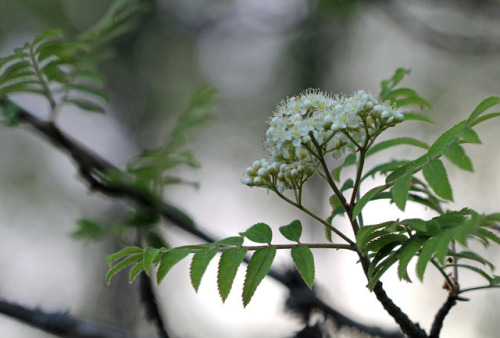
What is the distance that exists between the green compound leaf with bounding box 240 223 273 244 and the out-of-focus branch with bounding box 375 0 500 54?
9.87 feet

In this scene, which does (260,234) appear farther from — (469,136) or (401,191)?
(469,136)

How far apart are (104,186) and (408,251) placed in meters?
1.36

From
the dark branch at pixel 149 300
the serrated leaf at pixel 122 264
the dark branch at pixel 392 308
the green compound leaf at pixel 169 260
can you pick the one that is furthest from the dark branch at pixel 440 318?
the dark branch at pixel 149 300

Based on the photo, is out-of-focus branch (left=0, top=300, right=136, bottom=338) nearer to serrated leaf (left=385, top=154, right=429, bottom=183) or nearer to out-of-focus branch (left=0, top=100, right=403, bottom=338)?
out-of-focus branch (left=0, top=100, right=403, bottom=338)

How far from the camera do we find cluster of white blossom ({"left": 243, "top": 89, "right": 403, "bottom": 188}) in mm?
1361

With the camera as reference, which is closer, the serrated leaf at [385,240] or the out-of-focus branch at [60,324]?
the serrated leaf at [385,240]

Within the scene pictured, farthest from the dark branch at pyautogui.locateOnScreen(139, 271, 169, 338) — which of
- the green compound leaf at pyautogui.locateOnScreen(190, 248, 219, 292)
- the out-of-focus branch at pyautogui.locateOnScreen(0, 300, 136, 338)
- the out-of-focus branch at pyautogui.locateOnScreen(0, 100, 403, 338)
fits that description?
the green compound leaf at pyautogui.locateOnScreen(190, 248, 219, 292)

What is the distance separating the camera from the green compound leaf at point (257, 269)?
1.20 meters

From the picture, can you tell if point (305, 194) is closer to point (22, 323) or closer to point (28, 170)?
point (28, 170)

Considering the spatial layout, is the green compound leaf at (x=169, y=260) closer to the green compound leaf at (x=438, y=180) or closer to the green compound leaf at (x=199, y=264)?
the green compound leaf at (x=199, y=264)

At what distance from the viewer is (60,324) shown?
182cm

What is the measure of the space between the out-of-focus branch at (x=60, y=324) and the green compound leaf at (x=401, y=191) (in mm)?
1033

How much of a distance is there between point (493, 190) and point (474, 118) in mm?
5348

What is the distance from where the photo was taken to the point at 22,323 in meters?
1.86
